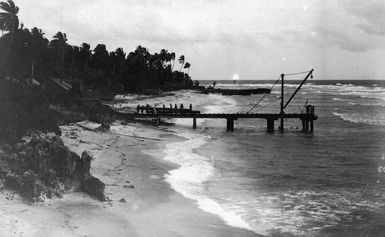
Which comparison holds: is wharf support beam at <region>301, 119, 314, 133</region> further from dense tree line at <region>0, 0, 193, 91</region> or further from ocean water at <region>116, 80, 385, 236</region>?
dense tree line at <region>0, 0, 193, 91</region>

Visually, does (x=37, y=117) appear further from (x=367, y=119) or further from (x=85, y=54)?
(x=85, y=54)

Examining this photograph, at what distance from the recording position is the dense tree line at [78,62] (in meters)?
48.0

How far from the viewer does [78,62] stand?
91812 mm

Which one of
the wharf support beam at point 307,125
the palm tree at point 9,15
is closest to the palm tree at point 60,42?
the palm tree at point 9,15

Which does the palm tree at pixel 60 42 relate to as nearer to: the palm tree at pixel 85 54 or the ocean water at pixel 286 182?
the palm tree at pixel 85 54

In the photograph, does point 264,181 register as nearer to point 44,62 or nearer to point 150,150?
point 150,150

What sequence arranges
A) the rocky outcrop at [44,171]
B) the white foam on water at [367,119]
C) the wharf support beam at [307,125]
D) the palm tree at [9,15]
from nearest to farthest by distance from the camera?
the rocky outcrop at [44,171]
the palm tree at [9,15]
the wharf support beam at [307,125]
the white foam on water at [367,119]

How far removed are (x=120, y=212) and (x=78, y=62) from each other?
271ft

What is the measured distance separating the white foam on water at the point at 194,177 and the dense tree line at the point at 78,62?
21688mm

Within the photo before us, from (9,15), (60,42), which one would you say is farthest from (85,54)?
(9,15)

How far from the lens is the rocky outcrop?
13.1 m

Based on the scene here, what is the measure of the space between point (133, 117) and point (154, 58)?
89.1 m

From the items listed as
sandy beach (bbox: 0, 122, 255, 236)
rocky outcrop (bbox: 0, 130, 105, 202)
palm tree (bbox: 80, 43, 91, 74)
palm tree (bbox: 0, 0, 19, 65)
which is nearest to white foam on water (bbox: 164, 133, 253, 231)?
sandy beach (bbox: 0, 122, 255, 236)

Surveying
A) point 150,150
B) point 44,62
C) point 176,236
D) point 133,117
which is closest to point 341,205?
point 176,236
